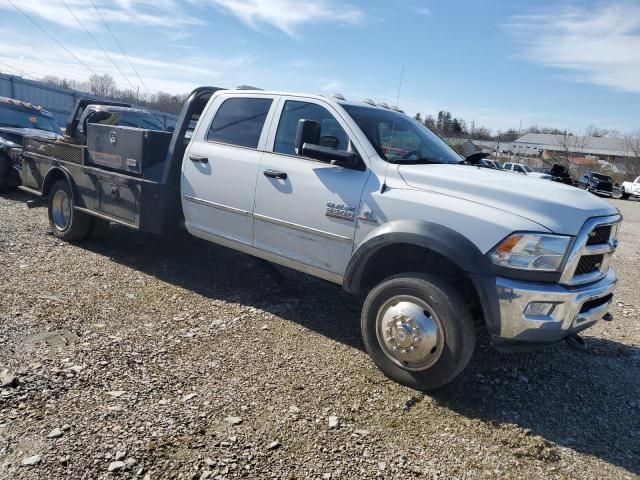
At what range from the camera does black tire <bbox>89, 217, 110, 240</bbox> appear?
21.8ft

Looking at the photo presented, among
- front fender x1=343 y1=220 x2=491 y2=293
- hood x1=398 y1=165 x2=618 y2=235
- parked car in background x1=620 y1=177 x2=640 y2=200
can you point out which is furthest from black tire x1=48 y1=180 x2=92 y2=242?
parked car in background x1=620 y1=177 x2=640 y2=200

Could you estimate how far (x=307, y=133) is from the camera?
13.3 ft

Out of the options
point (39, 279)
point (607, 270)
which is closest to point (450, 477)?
point (607, 270)

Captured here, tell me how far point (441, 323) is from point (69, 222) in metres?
5.15

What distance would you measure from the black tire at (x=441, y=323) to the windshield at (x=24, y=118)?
9.89m

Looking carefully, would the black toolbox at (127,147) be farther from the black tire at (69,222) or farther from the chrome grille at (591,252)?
the chrome grille at (591,252)

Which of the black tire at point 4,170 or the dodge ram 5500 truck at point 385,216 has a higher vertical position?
the dodge ram 5500 truck at point 385,216

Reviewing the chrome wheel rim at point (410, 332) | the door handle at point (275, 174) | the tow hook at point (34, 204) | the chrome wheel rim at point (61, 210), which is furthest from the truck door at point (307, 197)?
the tow hook at point (34, 204)

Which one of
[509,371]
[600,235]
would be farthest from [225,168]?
[600,235]

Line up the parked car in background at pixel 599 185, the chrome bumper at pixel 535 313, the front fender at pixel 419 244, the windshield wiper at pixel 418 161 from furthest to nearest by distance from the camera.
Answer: the parked car in background at pixel 599 185 → the windshield wiper at pixel 418 161 → the front fender at pixel 419 244 → the chrome bumper at pixel 535 313

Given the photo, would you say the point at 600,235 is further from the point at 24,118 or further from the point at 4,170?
the point at 24,118

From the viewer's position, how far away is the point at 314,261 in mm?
4352

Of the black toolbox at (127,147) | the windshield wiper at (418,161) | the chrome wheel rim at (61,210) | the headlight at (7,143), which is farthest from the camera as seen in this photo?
the headlight at (7,143)

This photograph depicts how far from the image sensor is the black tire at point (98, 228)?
21.8 ft
